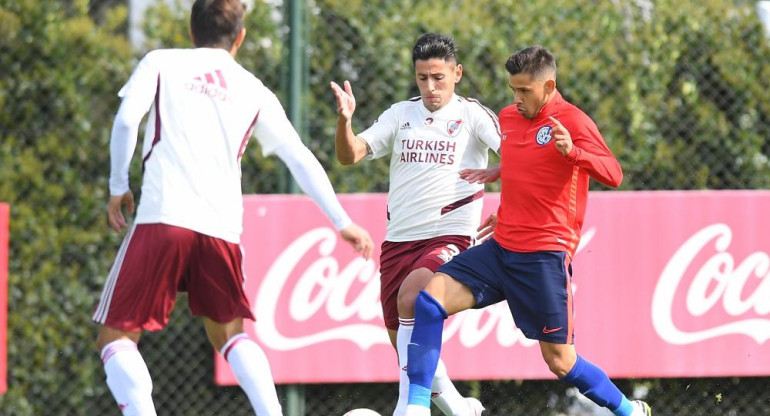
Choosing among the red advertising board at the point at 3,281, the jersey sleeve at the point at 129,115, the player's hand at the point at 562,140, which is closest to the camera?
the jersey sleeve at the point at 129,115

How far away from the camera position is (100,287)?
24.5 ft

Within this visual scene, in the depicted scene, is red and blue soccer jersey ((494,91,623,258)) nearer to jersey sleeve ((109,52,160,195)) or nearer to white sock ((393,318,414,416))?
white sock ((393,318,414,416))

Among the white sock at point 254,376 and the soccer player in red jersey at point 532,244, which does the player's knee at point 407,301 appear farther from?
the white sock at point 254,376

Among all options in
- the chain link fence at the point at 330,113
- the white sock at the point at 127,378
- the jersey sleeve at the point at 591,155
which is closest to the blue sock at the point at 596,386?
the jersey sleeve at the point at 591,155

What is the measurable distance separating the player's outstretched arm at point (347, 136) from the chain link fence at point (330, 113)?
1793 millimetres

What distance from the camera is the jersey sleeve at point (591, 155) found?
486 centimetres

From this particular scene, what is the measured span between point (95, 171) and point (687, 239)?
3778 millimetres

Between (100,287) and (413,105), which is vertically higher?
(413,105)

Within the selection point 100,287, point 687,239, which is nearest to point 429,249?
point 687,239

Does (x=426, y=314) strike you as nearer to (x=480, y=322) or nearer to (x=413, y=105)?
(x=413, y=105)

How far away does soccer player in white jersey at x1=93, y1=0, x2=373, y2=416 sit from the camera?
4.21 m

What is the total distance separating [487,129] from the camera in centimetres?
556

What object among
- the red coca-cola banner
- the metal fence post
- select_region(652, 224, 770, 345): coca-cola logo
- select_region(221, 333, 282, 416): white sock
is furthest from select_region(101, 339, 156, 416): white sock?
select_region(652, 224, 770, 345): coca-cola logo

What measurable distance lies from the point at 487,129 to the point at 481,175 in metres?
0.31
